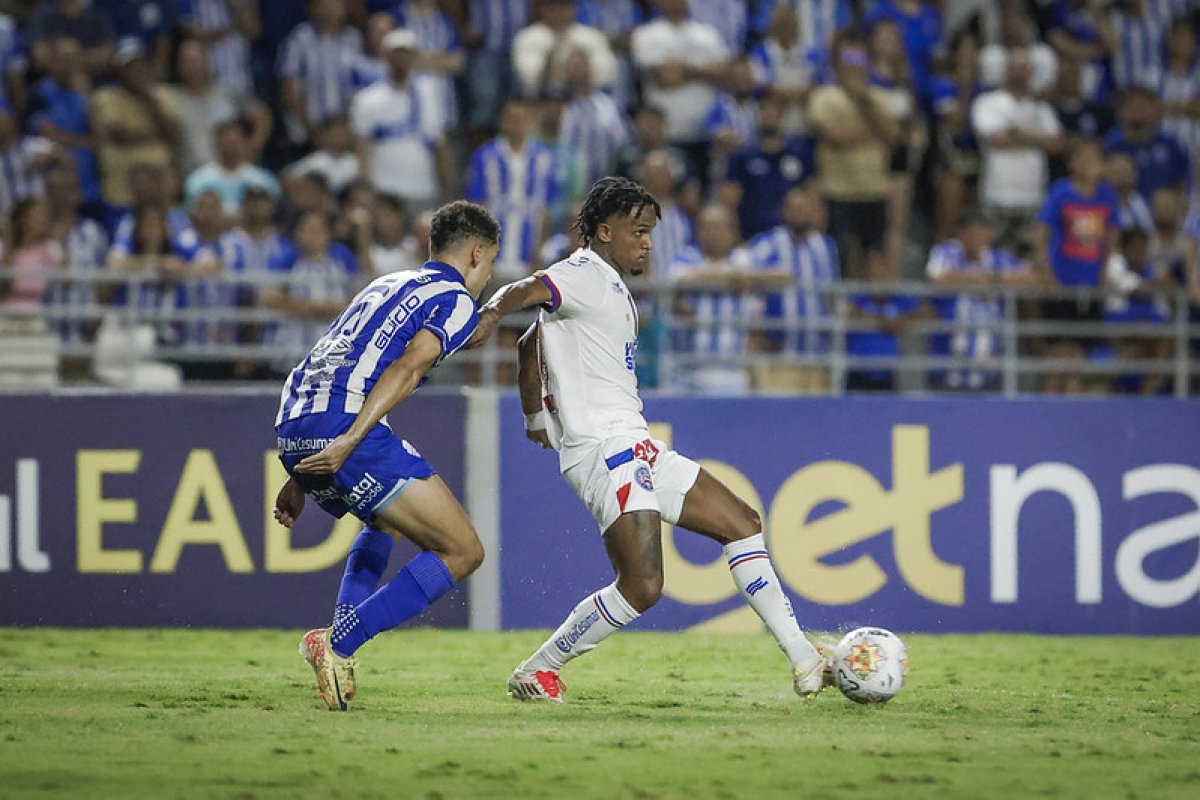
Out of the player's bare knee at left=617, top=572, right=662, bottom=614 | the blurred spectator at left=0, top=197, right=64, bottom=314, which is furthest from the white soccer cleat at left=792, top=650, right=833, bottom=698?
the blurred spectator at left=0, top=197, right=64, bottom=314

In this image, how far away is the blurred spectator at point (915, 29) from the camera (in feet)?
54.6

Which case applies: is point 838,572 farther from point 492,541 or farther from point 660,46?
point 660,46

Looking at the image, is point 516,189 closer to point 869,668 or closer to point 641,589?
point 641,589

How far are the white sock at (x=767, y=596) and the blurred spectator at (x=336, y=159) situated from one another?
708 cm

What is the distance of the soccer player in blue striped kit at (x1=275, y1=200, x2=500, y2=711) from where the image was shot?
8242 mm

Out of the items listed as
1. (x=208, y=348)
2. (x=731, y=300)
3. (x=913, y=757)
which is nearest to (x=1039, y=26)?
(x=731, y=300)

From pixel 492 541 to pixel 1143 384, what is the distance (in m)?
5.23

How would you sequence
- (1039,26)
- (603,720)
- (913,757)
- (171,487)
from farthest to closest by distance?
1. (1039,26)
2. (171,487)
3. (603,720)
4. (913,757)

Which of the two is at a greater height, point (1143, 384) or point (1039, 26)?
point (1039, 26)

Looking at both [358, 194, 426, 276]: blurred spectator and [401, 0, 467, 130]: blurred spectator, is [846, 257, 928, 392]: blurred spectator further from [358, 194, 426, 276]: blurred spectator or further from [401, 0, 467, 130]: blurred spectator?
[401, 0, 467, 130]: blurred spectator

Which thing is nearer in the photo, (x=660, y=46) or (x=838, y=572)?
(x=838, y=572)

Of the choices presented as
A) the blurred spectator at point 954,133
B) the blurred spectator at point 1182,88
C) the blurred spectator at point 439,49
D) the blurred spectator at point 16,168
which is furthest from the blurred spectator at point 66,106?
the blurred spectator at point 1182,88

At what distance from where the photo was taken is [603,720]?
8234 millimetres

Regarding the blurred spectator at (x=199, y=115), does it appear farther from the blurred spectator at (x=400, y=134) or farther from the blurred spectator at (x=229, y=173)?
the blurred spectator at (x=400, y=134)
